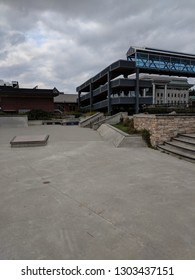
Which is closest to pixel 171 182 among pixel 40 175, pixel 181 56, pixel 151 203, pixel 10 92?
pixel 151 203

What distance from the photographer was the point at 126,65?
100 feet

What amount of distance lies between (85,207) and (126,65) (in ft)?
95.5

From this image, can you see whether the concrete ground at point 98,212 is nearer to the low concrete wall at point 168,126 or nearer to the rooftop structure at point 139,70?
the low concrete wall at point 168,126

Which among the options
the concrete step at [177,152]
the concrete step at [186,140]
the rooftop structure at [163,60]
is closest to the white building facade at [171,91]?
the rooftop structure at [163,60]

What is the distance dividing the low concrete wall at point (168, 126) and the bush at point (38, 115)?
963 inches

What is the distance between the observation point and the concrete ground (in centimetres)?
302

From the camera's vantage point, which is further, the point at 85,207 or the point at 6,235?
the point at 85,207

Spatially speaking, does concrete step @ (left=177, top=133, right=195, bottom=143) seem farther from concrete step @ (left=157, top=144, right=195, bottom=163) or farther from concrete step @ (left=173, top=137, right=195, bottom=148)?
concrete step @ (left=157, top=144, right=195, bottom=163)

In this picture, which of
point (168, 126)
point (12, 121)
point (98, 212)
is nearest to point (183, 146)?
point (168, 126)

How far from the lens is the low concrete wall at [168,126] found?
1128 cm

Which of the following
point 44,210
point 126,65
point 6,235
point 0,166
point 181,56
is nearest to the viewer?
point 6,235
